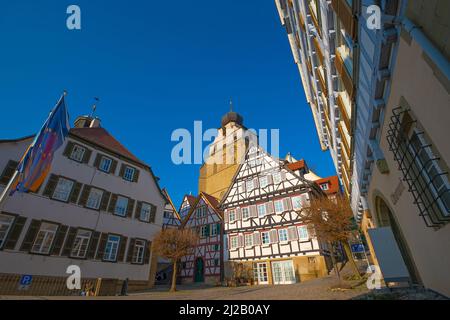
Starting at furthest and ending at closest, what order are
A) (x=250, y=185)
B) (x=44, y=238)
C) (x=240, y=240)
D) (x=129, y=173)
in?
(x=250, y=185), (x=240, y=240), (x=129, y=173), (x=44, y=238)

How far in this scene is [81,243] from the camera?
15.5 m

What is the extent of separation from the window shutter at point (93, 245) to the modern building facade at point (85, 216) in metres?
0.06

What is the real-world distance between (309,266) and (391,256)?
1354 centimetres

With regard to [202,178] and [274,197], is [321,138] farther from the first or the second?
[202,178]

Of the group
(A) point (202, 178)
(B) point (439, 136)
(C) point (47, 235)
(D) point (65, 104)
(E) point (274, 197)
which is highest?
(A) point (202, 178)

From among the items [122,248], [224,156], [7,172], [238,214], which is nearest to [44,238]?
[7,172]

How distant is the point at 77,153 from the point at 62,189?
120 inches

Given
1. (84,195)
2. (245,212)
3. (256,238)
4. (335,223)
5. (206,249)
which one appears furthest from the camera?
(206,249)

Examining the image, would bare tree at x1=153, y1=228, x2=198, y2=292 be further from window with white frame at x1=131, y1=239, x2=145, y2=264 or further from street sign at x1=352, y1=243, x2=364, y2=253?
street sign at x1=352, y1=243, x2=364, y2=253

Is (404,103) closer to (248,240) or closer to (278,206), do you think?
(278,206)

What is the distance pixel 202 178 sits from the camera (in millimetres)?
47438

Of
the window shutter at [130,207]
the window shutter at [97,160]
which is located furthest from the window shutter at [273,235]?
the window shutter at [97,160]

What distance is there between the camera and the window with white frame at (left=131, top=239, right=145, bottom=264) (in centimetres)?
1793
